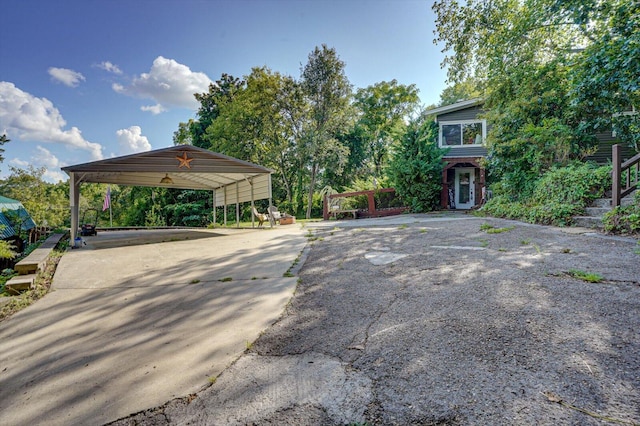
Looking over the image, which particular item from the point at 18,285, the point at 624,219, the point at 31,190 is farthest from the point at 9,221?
the point at 624,219

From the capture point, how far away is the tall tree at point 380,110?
25.7 metres

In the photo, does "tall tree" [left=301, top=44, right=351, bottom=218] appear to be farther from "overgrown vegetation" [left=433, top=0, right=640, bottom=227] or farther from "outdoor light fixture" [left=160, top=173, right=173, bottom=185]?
"outdoor light fixture" [left=160, top=173, right=173, bottom=185]

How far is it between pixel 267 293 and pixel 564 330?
2.53 m

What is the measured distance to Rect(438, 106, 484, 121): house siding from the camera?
14.4 m

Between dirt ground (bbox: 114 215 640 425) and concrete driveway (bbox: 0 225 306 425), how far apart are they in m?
0.21

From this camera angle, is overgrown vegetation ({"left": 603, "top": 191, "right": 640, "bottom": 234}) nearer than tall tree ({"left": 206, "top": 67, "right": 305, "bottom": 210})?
Yes

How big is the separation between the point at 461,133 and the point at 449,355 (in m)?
15.2

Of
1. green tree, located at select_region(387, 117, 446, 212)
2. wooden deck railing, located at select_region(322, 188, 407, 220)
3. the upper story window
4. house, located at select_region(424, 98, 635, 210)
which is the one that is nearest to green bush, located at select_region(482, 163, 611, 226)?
green tree, located at select_region(387, 117, 446, 212)

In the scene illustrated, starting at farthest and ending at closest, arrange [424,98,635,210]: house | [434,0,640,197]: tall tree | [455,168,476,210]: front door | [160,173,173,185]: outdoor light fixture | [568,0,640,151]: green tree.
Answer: [455,168,476,210]: front door < [424,98,635,210]: house < [160,173,173,185]: outdoor light fixture < [434,0,640,197]: tall tree < [568,0,640,151]: green tree

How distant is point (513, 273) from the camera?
2.99 m

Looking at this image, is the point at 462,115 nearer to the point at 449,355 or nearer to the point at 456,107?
the point at 456,107

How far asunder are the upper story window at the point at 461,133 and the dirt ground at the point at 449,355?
495 inches

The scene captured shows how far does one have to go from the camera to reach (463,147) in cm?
1459

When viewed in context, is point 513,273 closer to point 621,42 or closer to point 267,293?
point 267,293
